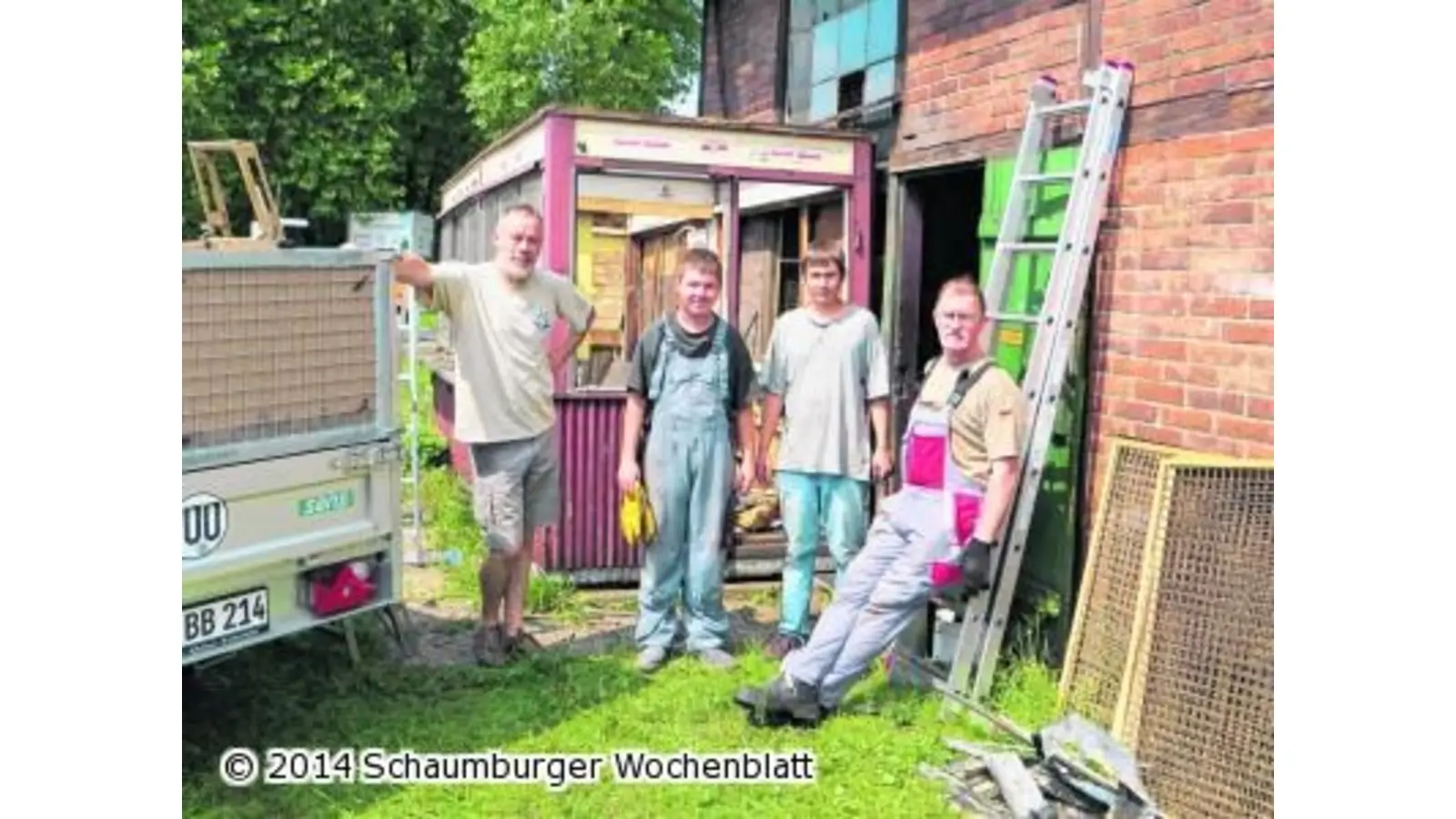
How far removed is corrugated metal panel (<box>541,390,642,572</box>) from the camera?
645cm

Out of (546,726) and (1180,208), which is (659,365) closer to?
(546,726)

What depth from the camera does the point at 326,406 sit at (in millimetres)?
4199

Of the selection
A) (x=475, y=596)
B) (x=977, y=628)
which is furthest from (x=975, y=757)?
(x=475, y=596)

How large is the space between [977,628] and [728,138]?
10.1ft

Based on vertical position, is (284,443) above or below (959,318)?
below

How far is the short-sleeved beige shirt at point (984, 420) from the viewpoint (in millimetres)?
4395

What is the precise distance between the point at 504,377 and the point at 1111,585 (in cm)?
262

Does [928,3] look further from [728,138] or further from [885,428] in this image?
[885,428]

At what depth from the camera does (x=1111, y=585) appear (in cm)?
451

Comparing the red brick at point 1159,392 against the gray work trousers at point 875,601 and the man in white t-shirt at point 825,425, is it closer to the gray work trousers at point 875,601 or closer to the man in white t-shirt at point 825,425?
the gray work trousers at point 875,601

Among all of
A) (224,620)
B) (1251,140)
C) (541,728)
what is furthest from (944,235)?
(224,620)

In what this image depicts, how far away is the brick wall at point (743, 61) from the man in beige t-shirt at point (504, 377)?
4031 millimetres

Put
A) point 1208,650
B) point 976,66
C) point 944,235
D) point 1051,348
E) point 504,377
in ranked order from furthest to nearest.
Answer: point 944,235 → point 976,66 → point 504,377 → point 1051,348 → point 1208,650

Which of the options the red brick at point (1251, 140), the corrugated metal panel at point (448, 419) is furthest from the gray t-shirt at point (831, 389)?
the corrugated metal panel at point (448, 419)
